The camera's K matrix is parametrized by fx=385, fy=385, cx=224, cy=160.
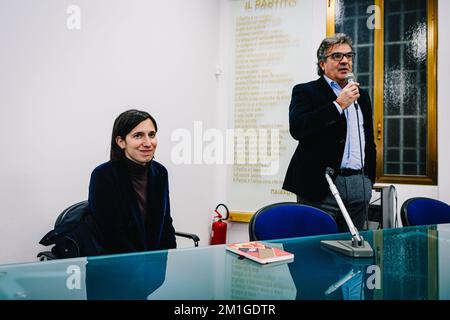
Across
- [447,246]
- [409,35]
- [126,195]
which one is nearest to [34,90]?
[126,195]

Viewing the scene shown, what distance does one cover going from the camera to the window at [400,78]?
11.3 ft

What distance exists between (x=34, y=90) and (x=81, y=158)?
50 cm

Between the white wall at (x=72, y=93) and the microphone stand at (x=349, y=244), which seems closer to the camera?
the microphone stand at (x=349, y=244)

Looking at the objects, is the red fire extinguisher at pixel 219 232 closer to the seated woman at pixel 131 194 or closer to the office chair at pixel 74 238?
the seated woman at pixel 131 194

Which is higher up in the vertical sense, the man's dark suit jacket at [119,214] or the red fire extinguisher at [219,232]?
the man's dark suit jacket at [119,214]

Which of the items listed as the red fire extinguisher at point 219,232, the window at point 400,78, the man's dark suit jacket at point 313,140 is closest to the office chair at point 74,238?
the man's dark suit jacket at point 313,140

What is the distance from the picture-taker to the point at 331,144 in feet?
7.41

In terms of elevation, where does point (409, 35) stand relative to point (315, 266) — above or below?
above

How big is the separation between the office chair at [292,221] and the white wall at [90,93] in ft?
3.97

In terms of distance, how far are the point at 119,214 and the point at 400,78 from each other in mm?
2893

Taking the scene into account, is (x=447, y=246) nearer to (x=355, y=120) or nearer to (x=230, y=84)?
(x=355, y=120)

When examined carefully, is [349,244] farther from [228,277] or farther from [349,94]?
[349,94]

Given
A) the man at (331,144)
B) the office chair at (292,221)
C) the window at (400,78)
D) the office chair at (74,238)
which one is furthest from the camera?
the window at (400,78)
